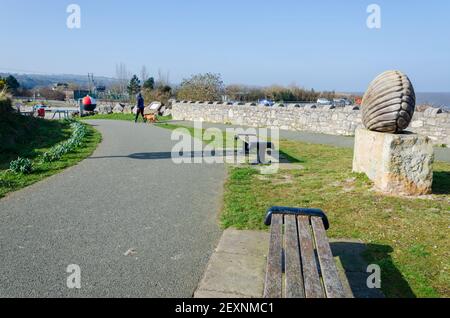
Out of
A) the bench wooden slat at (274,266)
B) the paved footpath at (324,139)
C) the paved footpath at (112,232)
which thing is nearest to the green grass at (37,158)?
the paved footpath at (112,232)

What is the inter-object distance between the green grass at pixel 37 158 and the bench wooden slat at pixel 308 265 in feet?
17.2

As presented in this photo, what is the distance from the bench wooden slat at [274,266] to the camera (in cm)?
244

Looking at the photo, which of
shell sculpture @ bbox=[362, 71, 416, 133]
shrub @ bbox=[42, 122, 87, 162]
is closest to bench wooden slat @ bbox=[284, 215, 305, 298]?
shell sculpture @ bbox=[362, 71, 416, 133]

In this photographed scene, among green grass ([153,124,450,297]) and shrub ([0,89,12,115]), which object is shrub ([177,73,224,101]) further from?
green grass ([153,124,450,297])

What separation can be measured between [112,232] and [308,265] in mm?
2735

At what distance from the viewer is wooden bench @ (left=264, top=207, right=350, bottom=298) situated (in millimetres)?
2488

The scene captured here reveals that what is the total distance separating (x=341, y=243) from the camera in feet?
14.1

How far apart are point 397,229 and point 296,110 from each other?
1232cm

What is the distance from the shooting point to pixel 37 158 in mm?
10125

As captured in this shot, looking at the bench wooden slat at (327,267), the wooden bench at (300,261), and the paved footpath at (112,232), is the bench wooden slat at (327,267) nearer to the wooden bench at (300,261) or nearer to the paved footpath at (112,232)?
the wooden bench at (300,261)

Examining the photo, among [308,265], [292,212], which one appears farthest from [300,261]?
[292,212]

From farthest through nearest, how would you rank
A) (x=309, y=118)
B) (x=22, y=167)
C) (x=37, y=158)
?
(x=309, y=118), (x=37, y=158), (x=22, y=167)

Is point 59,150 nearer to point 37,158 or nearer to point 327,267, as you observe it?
point 37,158
